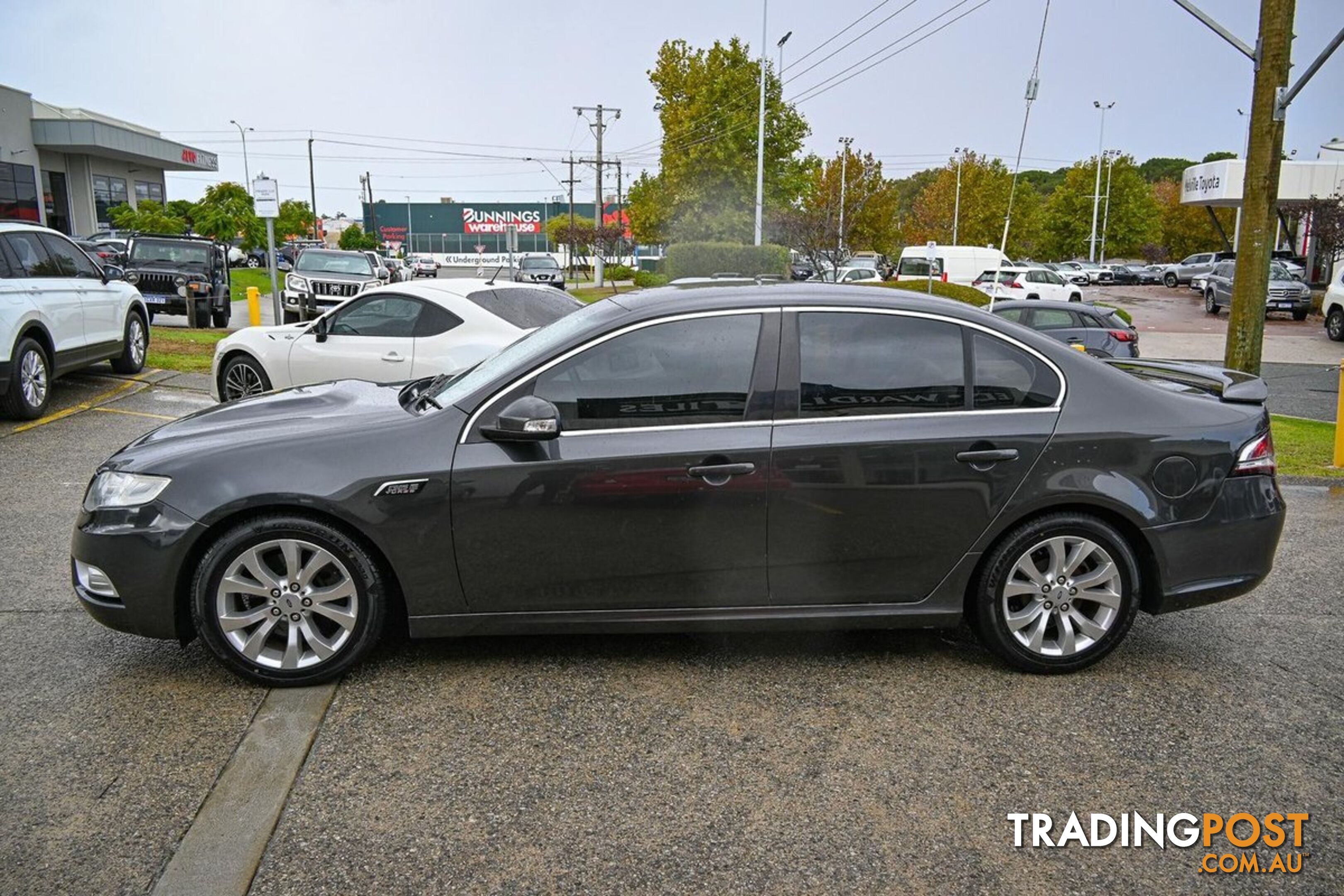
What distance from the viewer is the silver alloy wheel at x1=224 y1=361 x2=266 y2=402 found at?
10.3 metres

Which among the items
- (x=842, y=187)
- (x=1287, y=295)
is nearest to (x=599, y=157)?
(x=842, y=187)

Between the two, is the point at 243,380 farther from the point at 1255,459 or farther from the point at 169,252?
A: the point at 169,252

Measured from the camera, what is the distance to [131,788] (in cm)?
350

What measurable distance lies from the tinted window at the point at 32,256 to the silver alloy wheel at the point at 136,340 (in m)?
1.94

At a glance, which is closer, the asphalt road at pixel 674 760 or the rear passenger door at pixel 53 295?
the asphalt road at pixel 674 760

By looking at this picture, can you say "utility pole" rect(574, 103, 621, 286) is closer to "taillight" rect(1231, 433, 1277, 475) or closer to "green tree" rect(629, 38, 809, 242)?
"green tree" rect(629, 38, 809, 242)

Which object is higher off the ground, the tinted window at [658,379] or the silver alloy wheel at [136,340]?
the tinted window at [658,379]

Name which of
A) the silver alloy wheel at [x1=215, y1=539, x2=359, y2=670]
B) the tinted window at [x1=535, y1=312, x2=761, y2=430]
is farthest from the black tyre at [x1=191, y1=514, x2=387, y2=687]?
the tinted window at [x1=535, y1=312, x2=761, y2=430]

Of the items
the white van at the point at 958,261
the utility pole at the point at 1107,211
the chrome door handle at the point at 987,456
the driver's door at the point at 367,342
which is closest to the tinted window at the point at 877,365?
the chrome door handle at the point at 987,456

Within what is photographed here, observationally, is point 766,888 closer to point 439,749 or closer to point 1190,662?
point 439,749

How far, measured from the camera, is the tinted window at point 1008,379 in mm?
4410

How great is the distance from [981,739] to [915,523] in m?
0.89

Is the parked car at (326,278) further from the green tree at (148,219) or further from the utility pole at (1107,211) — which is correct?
the utility pole at (1107,211)

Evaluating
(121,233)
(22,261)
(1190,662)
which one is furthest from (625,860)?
(121,233)
